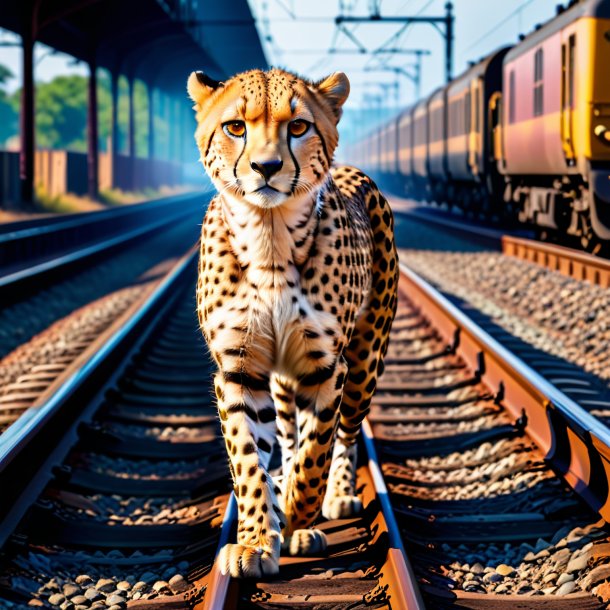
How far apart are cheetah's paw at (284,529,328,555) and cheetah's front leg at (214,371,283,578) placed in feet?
0.61

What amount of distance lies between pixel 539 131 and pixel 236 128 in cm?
1405

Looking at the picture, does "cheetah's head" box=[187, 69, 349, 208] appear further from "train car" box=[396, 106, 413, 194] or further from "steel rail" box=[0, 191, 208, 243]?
"train car" box=[396, 106, 413, 194]

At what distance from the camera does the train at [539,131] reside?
14.2 m

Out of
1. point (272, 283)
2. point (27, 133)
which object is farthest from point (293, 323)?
point (27, 133)

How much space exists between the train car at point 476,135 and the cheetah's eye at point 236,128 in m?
19.8

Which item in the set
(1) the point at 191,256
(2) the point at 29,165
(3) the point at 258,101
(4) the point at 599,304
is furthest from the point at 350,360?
(2) the point at 29,165

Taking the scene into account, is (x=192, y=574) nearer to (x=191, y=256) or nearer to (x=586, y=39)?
(x=586, y=39)

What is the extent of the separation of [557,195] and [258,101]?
1357cm

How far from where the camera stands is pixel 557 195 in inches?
661

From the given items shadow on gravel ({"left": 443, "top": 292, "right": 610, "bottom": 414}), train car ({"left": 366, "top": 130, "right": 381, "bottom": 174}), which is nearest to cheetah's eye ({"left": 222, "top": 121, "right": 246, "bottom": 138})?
shadow on gravel ({"left": 443, "top": 292, "right": 610, "bottom": 414})

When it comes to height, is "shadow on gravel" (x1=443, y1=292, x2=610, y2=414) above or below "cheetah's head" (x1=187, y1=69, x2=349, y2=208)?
below

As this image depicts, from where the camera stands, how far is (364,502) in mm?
5094

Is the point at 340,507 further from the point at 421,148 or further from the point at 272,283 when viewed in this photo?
the point at 421,148

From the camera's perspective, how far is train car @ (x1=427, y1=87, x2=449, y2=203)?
29.8 m
